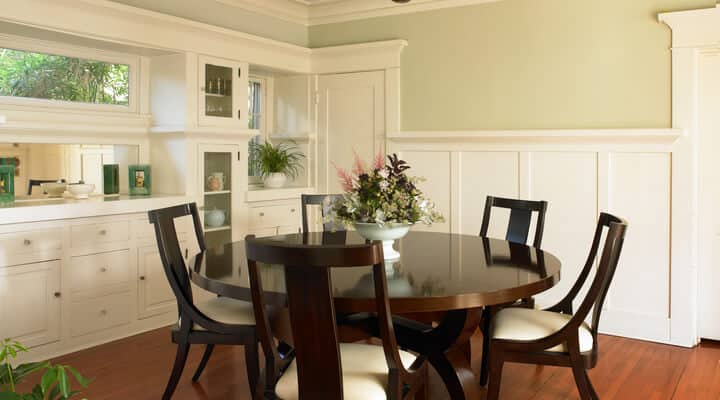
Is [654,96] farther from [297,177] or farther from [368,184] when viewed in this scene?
[297,177]

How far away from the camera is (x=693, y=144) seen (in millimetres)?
4027

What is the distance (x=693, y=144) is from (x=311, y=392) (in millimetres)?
3190

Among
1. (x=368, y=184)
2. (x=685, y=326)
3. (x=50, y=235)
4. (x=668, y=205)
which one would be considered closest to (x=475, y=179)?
(x=668, y=205)

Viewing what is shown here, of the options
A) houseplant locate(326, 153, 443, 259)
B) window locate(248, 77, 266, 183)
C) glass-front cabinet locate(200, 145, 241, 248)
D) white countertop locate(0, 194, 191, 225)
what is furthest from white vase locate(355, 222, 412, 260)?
window locate(248, 77, 266, 183)

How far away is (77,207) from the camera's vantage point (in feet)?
12.5

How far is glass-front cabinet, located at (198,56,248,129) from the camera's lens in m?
4.64

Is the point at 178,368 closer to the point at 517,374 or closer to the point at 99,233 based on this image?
the point at 99,233

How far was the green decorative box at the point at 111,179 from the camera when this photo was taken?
4.50 m

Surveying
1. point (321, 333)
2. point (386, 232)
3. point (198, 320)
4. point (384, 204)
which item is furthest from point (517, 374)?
point (321, 333)

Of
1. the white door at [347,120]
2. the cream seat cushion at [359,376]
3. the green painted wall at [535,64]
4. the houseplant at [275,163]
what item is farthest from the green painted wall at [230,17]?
the cream seat cushion at [359,376]

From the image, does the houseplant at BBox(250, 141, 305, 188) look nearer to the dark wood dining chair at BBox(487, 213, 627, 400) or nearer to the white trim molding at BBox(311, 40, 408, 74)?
the white trim molding at BBox(311, 40, 408, 74)

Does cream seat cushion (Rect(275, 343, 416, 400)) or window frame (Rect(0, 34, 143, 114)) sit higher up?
window frame (Rect(0, 34, 143, 114))

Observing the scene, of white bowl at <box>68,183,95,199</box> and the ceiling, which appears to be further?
the ceiling

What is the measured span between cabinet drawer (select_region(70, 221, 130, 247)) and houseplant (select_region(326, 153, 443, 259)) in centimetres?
188
